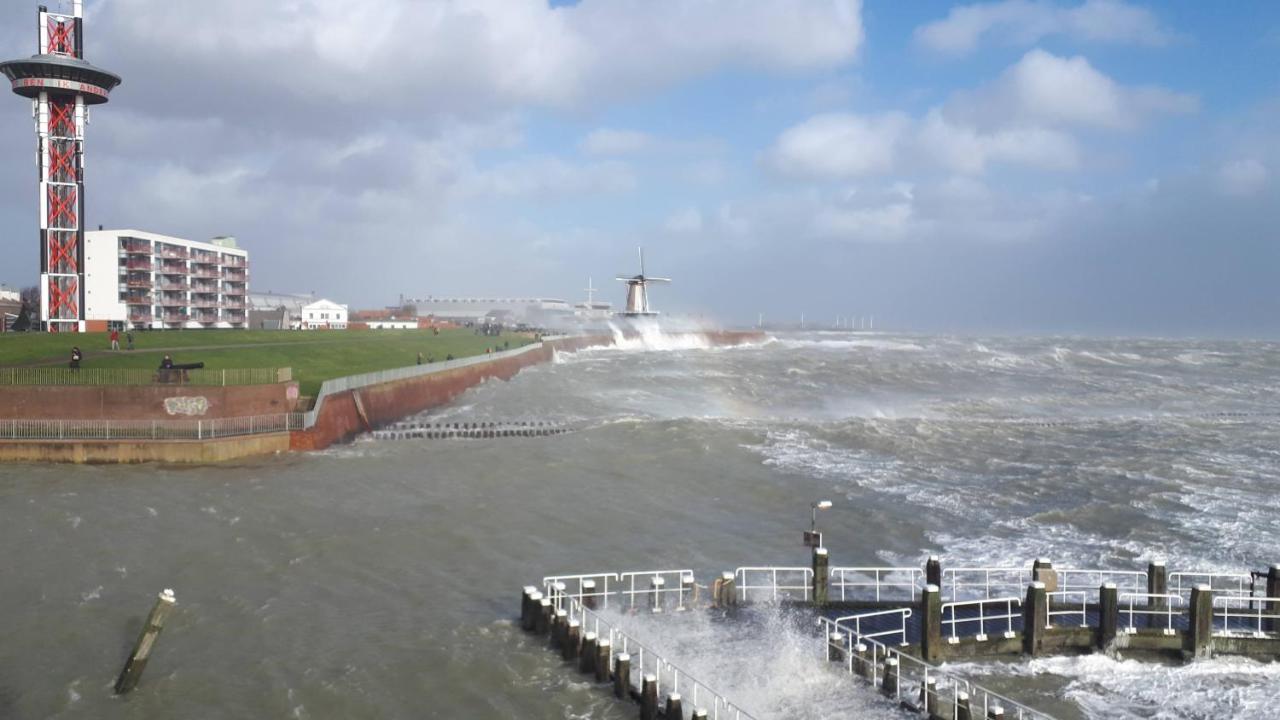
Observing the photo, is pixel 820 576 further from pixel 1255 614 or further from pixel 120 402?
pixel 120 402

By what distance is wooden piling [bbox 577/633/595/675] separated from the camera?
13578 mm

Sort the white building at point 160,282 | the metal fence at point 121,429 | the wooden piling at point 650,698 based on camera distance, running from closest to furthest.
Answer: the wooden piling at point 650,698 < the metal fence at point 121,429 < the white building at point 160,282

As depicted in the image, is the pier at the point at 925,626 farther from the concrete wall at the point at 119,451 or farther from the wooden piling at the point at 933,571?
the concrete wall at the point at 119,451

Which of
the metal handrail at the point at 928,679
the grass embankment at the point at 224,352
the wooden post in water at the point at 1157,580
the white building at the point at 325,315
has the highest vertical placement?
the white building at the point at 325,315

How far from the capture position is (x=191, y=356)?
42375 millimetres

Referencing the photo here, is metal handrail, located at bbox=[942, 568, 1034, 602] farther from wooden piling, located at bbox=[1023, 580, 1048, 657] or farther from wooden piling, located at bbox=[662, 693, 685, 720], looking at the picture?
wooden piling, located at bbox=[662, 693, 685, 720]

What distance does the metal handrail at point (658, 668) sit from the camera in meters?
12.0

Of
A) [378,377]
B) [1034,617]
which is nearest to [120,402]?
[378,377]

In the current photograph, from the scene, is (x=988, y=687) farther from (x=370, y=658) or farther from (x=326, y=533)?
(x=326, y=533)

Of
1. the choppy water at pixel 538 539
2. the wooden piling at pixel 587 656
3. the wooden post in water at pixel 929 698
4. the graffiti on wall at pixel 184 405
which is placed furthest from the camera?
the graffiti on wall at pixel 184 405

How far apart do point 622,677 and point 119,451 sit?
22674mm

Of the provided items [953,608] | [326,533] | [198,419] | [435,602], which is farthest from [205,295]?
[953,608]

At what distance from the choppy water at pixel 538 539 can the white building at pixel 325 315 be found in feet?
241

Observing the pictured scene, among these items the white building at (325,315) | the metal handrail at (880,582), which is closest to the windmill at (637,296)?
the white building at (325,315)
